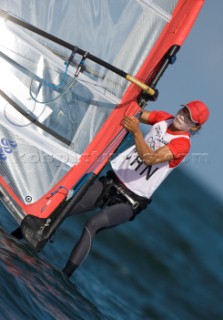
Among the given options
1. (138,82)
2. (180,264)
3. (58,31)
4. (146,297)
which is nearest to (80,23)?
(58,31)

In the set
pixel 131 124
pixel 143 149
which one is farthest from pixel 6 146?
pixel 143 149

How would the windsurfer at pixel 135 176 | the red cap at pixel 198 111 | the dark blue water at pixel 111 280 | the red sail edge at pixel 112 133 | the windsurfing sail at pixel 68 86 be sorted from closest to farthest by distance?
the dark blue water at pixel 111 280 → the red cap at pixel 198 111 → the windsurfer at pixel 135 176 → the windsurfing sail at pixel 68 86 → the red sail edge at pixel 112 133

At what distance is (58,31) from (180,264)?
1065cm

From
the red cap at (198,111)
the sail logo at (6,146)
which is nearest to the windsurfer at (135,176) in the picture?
the red cap at (198,111)

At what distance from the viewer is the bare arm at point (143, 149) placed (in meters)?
6.54

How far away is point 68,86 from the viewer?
727 cm

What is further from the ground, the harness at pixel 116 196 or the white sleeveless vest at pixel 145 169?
the white sleeveless vest at pixel 145 169

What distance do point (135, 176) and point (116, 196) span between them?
287 millimetres

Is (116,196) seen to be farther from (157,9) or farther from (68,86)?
(157,9)

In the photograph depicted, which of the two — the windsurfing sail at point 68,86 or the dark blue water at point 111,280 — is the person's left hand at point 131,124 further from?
the dark blue water at point 111,280

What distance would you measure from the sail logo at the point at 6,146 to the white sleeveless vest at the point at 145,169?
1021 mm

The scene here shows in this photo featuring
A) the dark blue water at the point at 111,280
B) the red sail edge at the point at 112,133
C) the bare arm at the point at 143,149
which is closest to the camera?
the dark blue water at the point at 111,280

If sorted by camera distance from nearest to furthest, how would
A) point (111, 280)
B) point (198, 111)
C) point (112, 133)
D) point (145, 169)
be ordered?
1. point (198, 111)
2. point (145, 169)
3. point (112, 133)
4. point (111, 280)

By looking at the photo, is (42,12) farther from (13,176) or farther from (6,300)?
(6,300)
